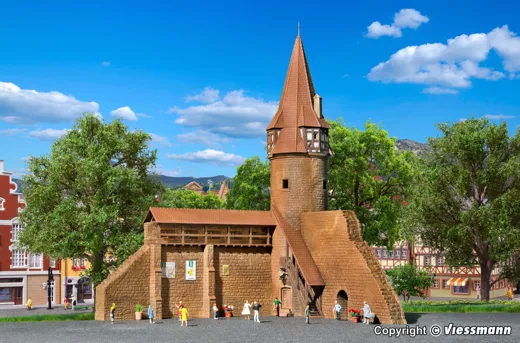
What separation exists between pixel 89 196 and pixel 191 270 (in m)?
8.89

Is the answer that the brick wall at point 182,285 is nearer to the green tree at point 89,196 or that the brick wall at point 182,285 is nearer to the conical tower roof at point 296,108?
the green tree at point 89,196

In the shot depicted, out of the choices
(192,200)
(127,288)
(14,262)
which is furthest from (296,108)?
(192,200)

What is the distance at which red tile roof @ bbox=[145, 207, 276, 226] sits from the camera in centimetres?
4691

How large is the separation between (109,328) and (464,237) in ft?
80.5

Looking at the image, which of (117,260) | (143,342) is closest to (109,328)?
(143,342)

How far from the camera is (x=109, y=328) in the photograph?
40750 millimetres

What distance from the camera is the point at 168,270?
46.7 m

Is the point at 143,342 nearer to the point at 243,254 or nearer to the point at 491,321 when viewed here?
the point at 243,254

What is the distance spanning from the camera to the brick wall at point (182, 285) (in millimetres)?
46562

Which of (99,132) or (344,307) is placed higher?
(99,132)

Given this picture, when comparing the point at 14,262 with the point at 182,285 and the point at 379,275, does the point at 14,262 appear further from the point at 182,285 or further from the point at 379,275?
the point at 379,275

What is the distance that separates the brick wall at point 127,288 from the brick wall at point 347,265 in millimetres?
10393

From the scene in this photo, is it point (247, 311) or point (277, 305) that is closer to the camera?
point (247, 311)

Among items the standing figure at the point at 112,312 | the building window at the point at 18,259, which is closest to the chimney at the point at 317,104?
the standing figure at the point at 112,312
